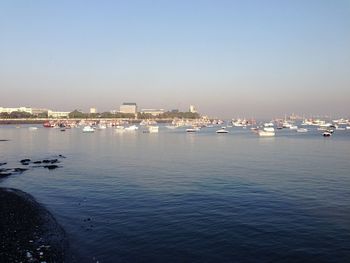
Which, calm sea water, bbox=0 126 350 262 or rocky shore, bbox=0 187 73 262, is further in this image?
calm sea water, bbox=0 126 350 262

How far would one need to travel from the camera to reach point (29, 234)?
19.2 meters

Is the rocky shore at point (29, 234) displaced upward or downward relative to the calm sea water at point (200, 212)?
upward

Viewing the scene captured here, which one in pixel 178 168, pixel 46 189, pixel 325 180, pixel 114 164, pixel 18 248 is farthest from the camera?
pixel 114 164

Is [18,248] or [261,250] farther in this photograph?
[261,250]

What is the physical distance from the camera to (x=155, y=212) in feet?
82.5

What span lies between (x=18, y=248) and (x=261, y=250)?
1051 cm

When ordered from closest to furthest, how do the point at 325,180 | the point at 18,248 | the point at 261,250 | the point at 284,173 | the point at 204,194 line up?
the point at 18,248
the point at 261,250
the point at 204,194
the point at 325,180
the point at 284,173

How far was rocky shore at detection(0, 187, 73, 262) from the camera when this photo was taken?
1628cm

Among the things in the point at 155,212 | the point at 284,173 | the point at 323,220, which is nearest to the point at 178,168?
the point at 284,173

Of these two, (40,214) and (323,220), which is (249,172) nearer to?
(323,220)

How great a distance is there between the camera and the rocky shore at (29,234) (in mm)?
16283

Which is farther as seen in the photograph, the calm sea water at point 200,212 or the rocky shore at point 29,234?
the calm sea water at point 200,212

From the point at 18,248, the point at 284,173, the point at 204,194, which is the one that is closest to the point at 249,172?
the point at 284,173

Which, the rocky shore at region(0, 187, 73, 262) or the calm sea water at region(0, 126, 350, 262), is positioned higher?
the rocky shore at region(0, 187, 73, 262)
